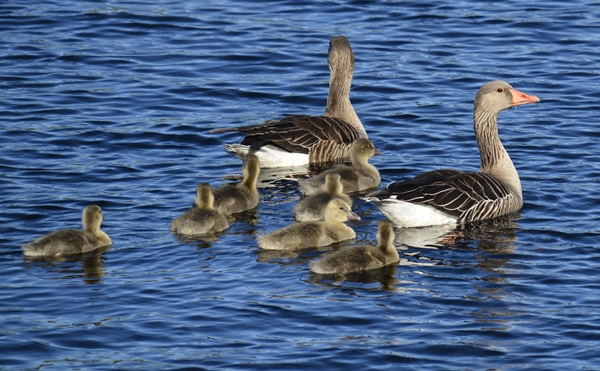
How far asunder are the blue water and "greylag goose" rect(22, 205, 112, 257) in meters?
0.15

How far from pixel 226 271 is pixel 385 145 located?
6.45 m

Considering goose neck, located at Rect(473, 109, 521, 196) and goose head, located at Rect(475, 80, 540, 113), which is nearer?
goose neck, located at Rect(473, 109, 521, 196)

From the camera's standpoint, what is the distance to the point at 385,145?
17.9 metres

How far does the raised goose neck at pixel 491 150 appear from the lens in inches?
586

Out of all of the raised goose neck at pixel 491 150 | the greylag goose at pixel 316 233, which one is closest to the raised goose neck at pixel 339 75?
the raised goose neck at pixel 491 150

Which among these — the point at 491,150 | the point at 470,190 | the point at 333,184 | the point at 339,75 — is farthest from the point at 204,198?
the point at 339,75

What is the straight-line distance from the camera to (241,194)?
14242 mm

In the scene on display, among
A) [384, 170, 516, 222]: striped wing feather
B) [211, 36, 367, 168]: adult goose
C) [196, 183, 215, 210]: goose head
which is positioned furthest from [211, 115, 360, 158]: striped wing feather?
[196, 183, 215, 210]: goose head

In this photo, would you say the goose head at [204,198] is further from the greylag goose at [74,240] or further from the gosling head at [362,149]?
the gosling head at [362,149]

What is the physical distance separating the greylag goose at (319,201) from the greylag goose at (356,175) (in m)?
0.71

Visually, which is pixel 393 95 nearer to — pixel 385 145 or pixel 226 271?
pixel 385 145

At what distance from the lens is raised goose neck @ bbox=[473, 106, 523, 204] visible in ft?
48.8

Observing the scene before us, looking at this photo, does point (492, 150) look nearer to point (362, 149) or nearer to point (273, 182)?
point (362, 149)

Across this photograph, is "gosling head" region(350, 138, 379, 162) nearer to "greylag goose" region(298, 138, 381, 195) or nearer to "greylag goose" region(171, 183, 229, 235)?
"greylag goose" region(298, 138, 381, 195)
